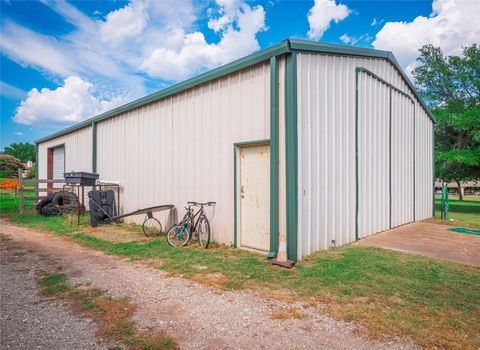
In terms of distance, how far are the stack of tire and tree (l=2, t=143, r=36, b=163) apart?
78.0 m

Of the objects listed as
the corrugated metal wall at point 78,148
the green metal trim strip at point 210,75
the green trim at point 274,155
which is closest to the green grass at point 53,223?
the corrugated metal wall at point 78,148

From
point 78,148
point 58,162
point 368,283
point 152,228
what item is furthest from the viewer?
point 58,162

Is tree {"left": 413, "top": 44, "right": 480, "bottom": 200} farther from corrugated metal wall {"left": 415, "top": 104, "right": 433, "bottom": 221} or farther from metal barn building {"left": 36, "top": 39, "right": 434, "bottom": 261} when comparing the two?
metal barn building {"left": 36, "top": 39, "right": 434, "bottom": 261}

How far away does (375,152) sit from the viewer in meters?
7.64

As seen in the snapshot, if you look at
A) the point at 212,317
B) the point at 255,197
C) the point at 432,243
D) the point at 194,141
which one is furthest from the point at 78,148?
the point at 432,243

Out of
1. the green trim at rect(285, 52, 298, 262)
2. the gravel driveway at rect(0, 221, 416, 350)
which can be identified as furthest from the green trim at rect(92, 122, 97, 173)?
the green trim at rect(285, 52, 298, 262)

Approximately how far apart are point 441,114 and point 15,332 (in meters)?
18.7

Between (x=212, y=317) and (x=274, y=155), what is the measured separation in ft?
10.1

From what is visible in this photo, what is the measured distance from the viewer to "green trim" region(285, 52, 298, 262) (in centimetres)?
528

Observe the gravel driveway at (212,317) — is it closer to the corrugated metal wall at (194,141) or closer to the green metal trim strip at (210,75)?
the corrugated metal wall at (194,141)

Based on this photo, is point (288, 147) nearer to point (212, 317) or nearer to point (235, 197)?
point (235, 197)

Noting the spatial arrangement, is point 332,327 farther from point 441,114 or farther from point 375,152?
point 441,114

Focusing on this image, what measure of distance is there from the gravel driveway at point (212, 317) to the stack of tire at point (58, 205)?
7.76 metres

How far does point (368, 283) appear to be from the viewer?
4164 millimetres
